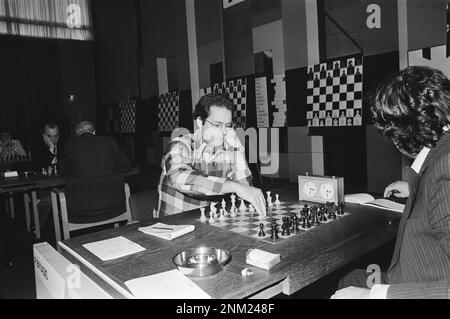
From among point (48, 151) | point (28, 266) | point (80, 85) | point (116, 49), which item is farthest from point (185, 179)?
point (80, 85)

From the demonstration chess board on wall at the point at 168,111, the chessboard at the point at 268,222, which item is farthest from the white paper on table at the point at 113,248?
the demonstration chess board on wall at the point at 168,111

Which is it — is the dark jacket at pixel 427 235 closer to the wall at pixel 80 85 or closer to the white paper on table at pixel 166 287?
the white paper on table at pixel 166 287

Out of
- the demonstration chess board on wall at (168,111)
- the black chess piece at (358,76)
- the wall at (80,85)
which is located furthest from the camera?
the wall at (80,85)

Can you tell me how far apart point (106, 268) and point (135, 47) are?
249 inches

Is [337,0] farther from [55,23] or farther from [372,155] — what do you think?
[55,23]

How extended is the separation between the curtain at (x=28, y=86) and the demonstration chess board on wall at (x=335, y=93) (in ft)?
22.0

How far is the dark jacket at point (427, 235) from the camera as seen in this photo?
98 cm

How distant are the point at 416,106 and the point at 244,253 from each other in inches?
31.3

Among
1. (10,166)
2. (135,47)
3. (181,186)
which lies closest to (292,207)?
(181,186)

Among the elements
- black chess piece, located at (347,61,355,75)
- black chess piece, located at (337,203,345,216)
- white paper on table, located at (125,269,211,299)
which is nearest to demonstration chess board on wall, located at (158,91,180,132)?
black chess piece, located at (347,61,355,75)

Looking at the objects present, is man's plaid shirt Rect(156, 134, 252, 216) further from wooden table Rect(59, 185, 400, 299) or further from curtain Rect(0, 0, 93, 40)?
curtain Rect(0, 0, 93, 40)

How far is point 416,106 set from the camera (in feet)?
3.86

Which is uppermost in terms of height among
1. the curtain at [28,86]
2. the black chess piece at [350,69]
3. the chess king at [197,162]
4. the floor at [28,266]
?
the curtain at [28,86]

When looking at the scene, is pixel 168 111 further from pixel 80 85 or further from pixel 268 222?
pixel 268 222
